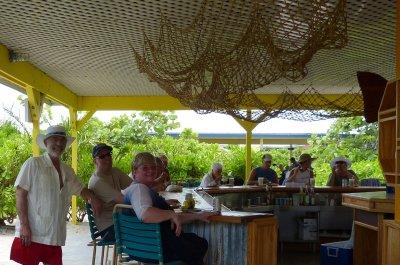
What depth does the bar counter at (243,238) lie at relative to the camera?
13.0 feet

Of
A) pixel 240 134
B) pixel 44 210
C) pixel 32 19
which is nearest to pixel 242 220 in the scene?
pixel 44 210

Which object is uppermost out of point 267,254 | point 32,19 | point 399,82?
point 32,19

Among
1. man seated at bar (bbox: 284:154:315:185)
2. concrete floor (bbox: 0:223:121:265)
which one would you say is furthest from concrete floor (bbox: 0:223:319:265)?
man seated at bar (bbox: 284:154:315:185)

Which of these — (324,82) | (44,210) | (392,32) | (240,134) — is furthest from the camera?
(240,134)

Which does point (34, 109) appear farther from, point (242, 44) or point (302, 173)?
point (242, 44)

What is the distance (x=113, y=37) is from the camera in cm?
700

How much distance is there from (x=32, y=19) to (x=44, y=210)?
95.8 inches

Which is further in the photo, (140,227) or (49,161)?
(49,161)

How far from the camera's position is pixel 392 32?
673 centimetres

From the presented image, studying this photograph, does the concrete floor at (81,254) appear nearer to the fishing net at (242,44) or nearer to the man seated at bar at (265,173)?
the fishing net at (242,44)

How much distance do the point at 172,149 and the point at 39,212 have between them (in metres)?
11.1

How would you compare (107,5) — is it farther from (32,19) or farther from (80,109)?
(80,109)

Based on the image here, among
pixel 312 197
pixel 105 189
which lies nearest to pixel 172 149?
pixel 312 197

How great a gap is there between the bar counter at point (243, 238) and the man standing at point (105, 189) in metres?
1.14
